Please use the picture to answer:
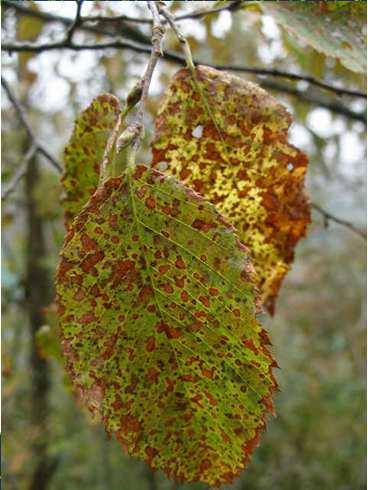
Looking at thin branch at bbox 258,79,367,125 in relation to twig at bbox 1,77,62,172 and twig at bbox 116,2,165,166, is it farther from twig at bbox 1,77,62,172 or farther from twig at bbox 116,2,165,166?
twig at bbox 116,2,165,166

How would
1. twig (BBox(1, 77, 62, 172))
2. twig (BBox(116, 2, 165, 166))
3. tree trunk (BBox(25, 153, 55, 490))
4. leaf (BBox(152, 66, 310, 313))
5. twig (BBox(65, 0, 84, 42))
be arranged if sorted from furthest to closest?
tree trunk (BBox(25, 153, 55, 490)) < twig (BBox(1, 77, 62, 172)) < twig (BBox(65, 0, 84, 42)) < leaf (BBox(152, 66, 310, 313)) < twig (BBox(116, 2, 165, 166))

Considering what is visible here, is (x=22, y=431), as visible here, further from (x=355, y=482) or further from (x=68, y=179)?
(x=68, y=179)

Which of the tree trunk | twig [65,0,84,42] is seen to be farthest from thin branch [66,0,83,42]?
the tree trunk

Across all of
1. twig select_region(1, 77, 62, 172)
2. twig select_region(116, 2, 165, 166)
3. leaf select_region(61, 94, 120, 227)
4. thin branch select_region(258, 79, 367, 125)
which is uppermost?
thin branch select_region(258, 79, 367, 125)

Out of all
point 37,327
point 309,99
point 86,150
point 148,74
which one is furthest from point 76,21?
point 37,327

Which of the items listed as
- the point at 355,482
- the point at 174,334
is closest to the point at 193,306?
the point at 174,334

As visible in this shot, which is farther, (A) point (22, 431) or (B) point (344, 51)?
(A) point (22, 431)
